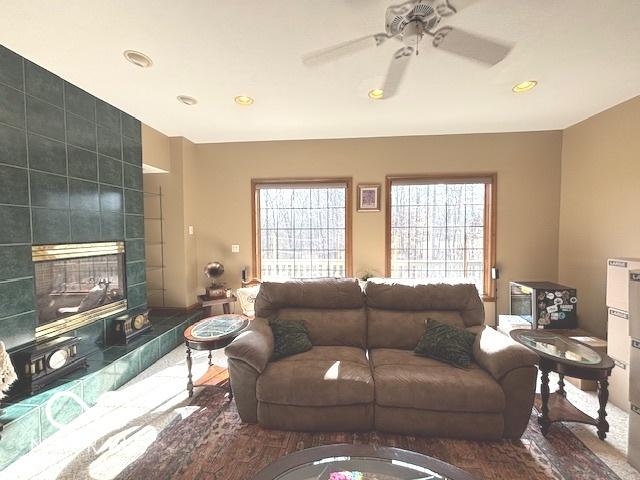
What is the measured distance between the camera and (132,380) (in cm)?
265

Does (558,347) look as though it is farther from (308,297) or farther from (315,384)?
(308,297)

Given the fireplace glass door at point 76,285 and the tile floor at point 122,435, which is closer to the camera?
the tile floor at point 122,435

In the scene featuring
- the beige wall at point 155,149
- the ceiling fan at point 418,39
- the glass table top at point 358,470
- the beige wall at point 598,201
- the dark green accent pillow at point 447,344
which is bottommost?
the glass table top at point 358,470

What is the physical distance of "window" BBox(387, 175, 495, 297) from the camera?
12.5 ft

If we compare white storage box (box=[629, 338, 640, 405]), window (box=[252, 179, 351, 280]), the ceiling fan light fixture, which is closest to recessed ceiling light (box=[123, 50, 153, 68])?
the ceiling fan light fixture

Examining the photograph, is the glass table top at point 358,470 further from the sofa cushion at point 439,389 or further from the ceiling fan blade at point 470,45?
the ceiling fan blade at point 470,45

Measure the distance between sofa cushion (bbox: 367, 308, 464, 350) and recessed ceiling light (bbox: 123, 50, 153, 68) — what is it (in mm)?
2812

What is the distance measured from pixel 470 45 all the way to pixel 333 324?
2.43 metres

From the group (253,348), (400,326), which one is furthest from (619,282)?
(253,348)

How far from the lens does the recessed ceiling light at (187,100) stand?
8.73ft

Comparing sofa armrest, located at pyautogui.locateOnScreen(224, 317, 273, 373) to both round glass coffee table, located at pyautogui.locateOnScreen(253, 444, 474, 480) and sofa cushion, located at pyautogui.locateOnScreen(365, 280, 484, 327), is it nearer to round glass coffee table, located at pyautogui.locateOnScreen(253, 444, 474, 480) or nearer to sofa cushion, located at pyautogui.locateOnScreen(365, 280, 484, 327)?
round glass coffee table, located at pyautogui.locateOnScreen(253, 444, 474, 480)

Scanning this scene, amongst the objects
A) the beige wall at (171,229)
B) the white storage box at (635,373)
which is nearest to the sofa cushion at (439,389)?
the white storage box at (635,373)

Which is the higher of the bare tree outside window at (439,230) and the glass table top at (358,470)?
the bare tree outside window at (439,230)

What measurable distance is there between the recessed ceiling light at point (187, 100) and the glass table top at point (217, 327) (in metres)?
2.21
